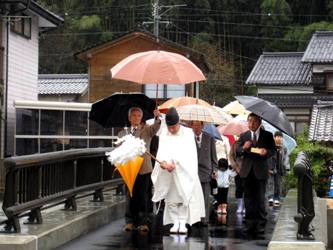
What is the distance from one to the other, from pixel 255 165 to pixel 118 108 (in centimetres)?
237

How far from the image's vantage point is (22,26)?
25078 millimetres

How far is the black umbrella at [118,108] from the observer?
34.0ft

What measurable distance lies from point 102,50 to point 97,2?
21.8 m

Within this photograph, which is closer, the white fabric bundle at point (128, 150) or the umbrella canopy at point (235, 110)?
the white fabric bundle at point (128, 150)

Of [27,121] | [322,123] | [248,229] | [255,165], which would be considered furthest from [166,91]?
[248,229]

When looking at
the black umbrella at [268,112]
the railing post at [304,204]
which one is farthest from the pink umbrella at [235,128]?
the railing post at [304,204]

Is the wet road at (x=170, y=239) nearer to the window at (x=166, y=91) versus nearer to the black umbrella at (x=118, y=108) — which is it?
the black umbrella at (x=118, y=108)

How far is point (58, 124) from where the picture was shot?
2419 centimetres

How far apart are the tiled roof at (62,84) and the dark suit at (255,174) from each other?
34.7m

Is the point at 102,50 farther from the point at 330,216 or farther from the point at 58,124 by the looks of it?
the point at 330,216

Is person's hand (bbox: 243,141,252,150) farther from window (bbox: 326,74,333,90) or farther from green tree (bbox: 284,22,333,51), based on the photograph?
green tree (bbox: 284,22,333,51)

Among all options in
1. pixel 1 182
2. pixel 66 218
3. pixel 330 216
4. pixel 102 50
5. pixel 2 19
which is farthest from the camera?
pixel 102 50

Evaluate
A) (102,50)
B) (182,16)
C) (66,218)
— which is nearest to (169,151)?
(66,218)

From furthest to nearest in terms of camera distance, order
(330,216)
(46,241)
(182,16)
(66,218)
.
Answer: (182,16), (330,216), (66,218), (46,241)
